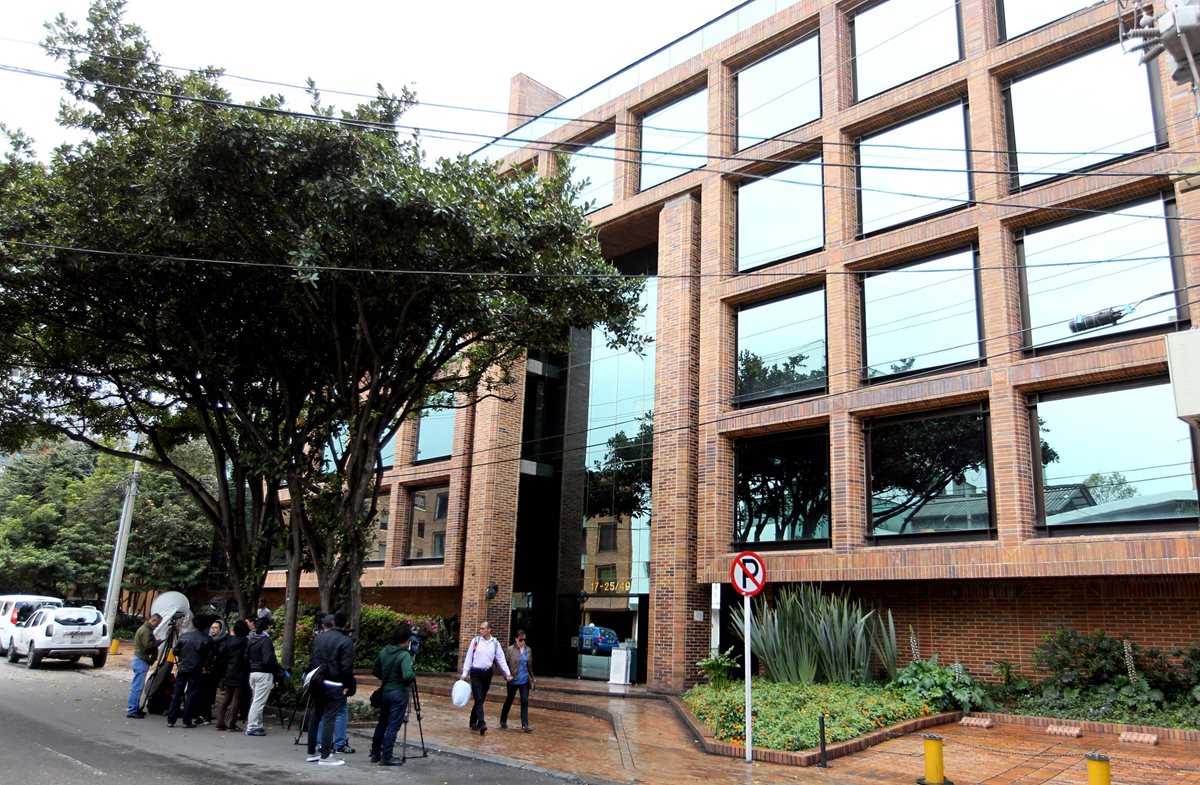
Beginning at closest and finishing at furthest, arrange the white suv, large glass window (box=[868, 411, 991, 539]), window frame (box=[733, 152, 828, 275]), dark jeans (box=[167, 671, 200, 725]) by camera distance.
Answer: dark jeans (box=[167, 671, 200, 725])
large glass window (box=[868, 411, 991, 539])
window frame (box=[733, 152, 828, 275])
the white suv

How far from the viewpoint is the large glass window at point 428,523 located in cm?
2580

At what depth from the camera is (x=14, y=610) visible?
25875 millimetres

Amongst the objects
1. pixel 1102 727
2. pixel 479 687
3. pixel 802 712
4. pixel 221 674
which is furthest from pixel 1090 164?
pixel 221 674

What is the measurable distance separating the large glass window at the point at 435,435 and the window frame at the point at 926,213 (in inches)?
530

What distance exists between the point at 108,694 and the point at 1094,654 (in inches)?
717

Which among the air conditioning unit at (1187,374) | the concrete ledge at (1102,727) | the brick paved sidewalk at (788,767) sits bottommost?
the brick paved sidewalk at (788,767)

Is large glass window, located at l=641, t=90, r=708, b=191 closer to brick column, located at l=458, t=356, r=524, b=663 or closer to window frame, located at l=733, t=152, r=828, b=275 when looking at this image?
window frame, located at l=733, t=152, r=828, b=275

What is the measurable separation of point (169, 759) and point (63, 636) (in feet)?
52.5

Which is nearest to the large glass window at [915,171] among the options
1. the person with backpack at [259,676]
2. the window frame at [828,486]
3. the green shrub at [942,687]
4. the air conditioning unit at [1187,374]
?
the window frame at [828,486]

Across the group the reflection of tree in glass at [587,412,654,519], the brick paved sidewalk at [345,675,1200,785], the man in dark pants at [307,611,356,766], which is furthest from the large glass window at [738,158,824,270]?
→ the man in dark pants at [307,611,356,766]

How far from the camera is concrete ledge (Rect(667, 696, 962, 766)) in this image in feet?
36.9

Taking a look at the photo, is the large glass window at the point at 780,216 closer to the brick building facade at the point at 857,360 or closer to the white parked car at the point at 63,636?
the brick building facade at the point at 857,360

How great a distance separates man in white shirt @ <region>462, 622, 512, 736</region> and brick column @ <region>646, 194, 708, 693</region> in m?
6.36

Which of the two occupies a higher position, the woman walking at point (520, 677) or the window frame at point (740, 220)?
the window frame at point (740, 220)
